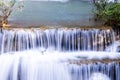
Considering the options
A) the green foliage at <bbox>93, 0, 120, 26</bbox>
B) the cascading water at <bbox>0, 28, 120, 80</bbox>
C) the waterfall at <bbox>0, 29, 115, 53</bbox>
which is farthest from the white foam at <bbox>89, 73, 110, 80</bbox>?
the green foliage at <bbox>93, 0, 120, 26</bbox>

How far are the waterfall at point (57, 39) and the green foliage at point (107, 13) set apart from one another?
27.3 inches

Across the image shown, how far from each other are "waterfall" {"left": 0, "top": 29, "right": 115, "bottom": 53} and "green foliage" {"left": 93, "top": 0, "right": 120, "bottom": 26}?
27.3 inches

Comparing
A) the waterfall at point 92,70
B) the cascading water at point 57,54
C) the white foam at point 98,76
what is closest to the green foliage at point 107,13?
the cascading water at point 57,54

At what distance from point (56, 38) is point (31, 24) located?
75.7 inches

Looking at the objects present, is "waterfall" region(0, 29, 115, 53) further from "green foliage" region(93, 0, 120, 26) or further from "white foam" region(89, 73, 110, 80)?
"white foam" region(89, 73, 110, 80)

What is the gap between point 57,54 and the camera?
12.6m

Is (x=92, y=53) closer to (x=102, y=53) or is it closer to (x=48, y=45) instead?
(x=102, y=53)

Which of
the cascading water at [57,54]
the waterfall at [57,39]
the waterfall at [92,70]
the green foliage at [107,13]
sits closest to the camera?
the waterfall at [92,70]

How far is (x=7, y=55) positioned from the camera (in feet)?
39.9

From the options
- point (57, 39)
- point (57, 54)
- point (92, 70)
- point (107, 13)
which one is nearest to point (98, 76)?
point (92, 70)

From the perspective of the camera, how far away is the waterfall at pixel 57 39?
41.2ft

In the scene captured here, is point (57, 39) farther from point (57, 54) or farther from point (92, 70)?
point (92, 70)

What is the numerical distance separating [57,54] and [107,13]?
2.84m

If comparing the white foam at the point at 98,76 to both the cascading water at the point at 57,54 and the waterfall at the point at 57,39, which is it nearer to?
the cascading water at the point at 57,54
